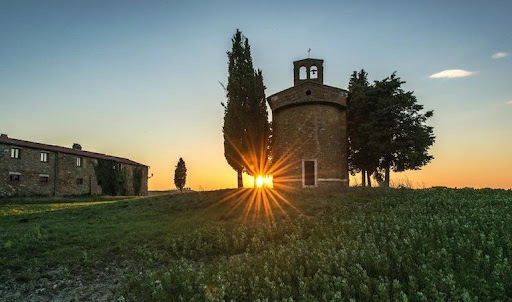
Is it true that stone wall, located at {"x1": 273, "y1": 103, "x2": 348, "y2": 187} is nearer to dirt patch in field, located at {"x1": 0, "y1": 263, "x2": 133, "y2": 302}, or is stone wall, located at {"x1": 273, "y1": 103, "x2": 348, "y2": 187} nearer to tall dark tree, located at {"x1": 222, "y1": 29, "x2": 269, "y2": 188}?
tall dark tree, located at {"x1": 222, "y1": 29, "x2": 269, "y2": 188}

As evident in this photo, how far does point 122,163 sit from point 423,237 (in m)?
59.9

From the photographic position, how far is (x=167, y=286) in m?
8.24

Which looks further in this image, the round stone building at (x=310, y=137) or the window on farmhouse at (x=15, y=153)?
the window on farmhouse at (x=15, y=153)

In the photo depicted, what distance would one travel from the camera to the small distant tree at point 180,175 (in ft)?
260

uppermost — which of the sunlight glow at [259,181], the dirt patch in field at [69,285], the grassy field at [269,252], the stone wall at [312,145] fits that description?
the stone wall at [312,145]

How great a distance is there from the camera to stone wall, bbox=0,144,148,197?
44781 millimetres

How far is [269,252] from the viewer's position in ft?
34.0

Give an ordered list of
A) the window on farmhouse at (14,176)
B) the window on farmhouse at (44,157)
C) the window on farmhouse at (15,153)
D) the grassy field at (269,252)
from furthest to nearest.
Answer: the window on farmhouse at (44,157) < the window on farmhouse at (15,153) < the window on farmhouse at (14,176) < the grassy field at (269,252)

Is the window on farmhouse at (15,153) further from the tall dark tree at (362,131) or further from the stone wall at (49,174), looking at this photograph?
the tall dark tree at (362,131)

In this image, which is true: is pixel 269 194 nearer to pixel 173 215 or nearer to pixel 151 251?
pixel 173 215

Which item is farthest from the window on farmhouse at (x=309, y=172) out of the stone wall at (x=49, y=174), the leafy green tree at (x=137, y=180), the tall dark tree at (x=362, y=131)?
the leafy green tree at (x=137, y=180)

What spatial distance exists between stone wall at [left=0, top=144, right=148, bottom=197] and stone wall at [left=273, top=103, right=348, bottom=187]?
35.8 m

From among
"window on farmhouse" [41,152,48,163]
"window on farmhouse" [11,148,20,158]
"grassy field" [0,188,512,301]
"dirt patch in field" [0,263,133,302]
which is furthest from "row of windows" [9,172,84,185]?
"dirt patch in field" [0,263,133,302]

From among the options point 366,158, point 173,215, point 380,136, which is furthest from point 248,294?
point 366,158
